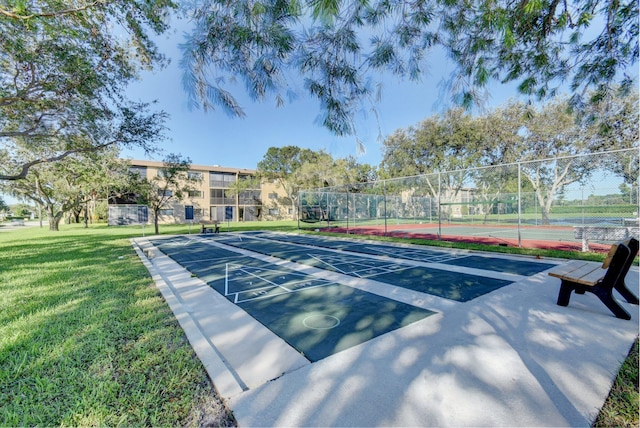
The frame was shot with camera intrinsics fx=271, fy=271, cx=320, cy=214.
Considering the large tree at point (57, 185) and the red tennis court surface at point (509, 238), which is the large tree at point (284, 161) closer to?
the large tree at point (57, 185)

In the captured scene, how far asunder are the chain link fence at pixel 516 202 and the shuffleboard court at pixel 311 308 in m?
6.74

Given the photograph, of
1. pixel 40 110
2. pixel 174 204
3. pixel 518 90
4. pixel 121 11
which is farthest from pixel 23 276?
pixel 174 204

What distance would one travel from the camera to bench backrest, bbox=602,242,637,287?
10.3ft

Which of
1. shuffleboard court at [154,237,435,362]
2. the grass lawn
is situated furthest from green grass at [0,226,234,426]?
shuffleboard court at [154,237,435,362]

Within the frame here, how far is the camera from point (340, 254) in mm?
8633

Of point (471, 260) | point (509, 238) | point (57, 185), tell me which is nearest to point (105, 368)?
point (471, 260)

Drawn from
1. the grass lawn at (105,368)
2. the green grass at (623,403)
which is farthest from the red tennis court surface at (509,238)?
the grass lawn at (105,368)

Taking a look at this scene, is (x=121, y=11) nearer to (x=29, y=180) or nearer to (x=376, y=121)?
(x=376, y=121)

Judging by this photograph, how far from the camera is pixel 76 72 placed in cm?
671

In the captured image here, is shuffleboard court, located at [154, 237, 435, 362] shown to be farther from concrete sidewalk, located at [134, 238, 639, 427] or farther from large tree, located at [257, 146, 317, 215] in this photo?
large tree, located at [257, 146, 317, 215]

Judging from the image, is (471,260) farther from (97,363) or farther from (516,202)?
(516,202)

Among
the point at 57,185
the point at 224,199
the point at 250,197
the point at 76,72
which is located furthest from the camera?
the point at 250,197

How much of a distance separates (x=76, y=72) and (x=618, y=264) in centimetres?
1098

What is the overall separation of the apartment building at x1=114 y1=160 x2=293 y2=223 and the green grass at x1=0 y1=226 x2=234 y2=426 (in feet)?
100.0
